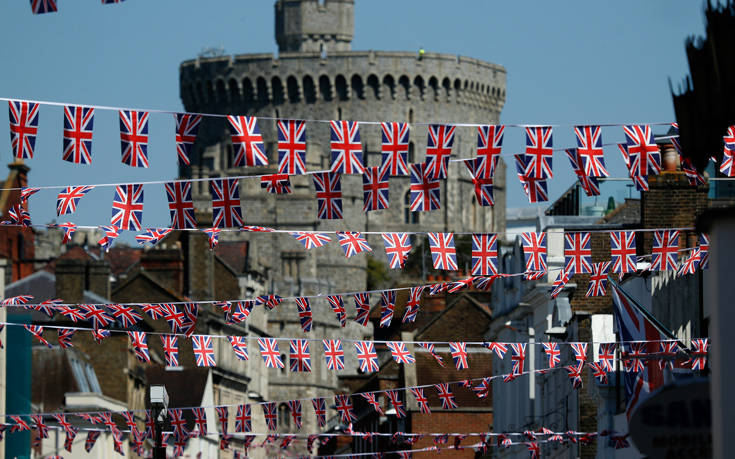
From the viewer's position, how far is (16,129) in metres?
16.7

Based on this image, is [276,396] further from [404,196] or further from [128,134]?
[128,134]

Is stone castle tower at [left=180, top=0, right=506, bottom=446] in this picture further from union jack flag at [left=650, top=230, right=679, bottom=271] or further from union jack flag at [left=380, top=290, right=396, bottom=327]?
union jack flag at [left=650, top=230, right=679, bottom=271]

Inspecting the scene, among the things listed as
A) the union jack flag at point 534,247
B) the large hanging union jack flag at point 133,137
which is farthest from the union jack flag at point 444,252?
the large hanging union jack flag at point 133,137

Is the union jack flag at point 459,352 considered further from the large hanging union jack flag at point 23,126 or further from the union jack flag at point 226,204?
the large hanging union jack flag at point 23,126

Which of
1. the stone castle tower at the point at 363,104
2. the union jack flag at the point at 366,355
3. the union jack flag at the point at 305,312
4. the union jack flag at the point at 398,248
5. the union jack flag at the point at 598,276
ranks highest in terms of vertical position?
the stone castle tower at the point at 363,104

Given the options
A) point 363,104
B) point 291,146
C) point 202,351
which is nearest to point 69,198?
point 291,146

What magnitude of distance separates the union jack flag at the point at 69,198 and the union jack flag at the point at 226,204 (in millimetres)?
1419

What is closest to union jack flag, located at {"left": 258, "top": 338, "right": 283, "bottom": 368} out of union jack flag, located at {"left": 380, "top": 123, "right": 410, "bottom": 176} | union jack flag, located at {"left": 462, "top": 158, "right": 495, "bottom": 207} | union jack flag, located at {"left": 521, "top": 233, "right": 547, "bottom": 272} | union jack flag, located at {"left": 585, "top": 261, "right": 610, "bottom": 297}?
union jack flag, located at {"left": 521, "top": 233, "right": 547, "bottom": 272}

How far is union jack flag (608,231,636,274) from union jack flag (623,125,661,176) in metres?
2.27

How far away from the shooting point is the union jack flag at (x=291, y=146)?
59.0 ft

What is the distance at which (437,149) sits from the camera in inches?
720

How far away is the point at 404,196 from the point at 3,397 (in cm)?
8687

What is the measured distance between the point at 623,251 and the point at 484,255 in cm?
155

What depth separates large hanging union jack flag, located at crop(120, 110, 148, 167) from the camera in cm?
1708
